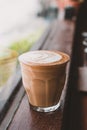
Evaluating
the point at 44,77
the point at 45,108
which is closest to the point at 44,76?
the point at 44,77

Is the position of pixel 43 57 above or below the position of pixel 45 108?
above

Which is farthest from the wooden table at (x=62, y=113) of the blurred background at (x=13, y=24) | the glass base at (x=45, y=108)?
the blurred background at (x=13, y=24)

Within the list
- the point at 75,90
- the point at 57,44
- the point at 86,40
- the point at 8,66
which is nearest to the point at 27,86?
the point at 8,66

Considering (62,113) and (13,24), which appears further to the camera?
(13,24)

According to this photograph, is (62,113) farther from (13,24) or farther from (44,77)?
(13,24)

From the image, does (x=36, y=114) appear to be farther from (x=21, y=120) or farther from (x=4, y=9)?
(x=4, y=9)

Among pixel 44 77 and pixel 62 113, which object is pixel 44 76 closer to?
pixel 44 77

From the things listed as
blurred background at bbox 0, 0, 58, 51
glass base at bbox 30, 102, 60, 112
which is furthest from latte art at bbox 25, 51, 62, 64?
blurred background at bbox 0, 0, 58, 51

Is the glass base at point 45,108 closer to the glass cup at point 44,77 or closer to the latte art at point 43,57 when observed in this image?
the glass cup at point 44,77

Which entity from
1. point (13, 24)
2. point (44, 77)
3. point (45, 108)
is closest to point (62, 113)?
point (45, 108)
